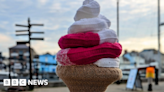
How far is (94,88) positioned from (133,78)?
785 cm

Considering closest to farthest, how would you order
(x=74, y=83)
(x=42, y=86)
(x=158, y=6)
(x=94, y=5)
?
(x=74, y=83)
(x=94, y=5)
(x=42, y=86)
(x=158, y=6)

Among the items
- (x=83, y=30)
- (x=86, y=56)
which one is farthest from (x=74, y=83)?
(x=83, y=30)

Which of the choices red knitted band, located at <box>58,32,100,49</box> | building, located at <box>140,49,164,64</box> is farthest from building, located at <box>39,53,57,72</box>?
building, located at <box>140,49,164,64</box>

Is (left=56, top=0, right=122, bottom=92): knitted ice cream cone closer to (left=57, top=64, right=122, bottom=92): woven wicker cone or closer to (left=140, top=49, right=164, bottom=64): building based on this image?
(left=57, top=64, right=122, bottom=92): woven wicker cone

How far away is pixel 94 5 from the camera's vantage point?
11.6 ft

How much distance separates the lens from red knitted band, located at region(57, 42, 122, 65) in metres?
3.06

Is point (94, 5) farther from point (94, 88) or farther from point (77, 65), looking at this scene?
point (94, 88)

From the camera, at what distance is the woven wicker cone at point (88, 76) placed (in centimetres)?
300

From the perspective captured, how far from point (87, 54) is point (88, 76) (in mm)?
348

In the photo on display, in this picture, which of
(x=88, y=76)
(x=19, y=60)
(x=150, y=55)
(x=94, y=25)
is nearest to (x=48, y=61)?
(x=19, y=60)

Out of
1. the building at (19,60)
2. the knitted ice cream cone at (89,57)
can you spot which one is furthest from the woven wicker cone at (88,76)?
the building at (19,60)

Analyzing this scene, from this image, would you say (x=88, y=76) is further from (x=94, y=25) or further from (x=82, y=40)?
(x=94, y=25)

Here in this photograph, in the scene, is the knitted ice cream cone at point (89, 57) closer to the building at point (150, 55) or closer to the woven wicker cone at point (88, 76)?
the woven wicker cone at point (88, 76)

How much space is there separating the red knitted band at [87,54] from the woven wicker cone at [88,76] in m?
0.10
